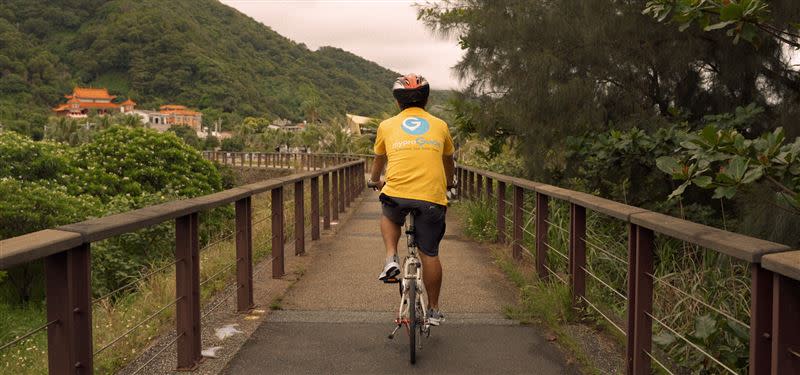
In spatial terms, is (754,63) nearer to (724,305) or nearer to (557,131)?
(557,131)

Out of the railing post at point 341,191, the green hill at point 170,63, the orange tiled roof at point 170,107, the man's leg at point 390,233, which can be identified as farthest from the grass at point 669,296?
the orange tiled roof at point 170,107

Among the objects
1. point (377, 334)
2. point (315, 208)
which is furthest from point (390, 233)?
point (315, 208)

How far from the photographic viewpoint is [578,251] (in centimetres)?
552

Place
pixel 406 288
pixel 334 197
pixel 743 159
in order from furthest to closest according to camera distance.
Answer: pixel 334 197
pixel 406 288
pixel 743 159

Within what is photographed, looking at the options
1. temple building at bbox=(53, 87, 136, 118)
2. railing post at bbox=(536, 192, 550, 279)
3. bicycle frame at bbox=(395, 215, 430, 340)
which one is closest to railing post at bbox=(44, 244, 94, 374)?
bicycle frame at bbox=(395, 215, 430, 340)

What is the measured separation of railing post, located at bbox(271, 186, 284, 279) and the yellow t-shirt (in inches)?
86.0

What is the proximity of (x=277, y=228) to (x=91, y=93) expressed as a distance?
14878 cm

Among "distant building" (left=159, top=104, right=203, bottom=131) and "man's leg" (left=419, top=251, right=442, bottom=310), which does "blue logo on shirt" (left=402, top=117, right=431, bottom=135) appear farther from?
"distant building" (left=159, top=104, right=203, bottom=131)

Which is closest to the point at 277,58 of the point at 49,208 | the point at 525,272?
the point at 49,208

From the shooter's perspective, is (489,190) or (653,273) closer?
(653,273)

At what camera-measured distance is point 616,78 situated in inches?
381

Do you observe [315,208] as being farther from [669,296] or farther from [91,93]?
[91,93]

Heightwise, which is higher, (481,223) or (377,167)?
(377,167)


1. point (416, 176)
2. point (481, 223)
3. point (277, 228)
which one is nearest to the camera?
point (416, 176)
